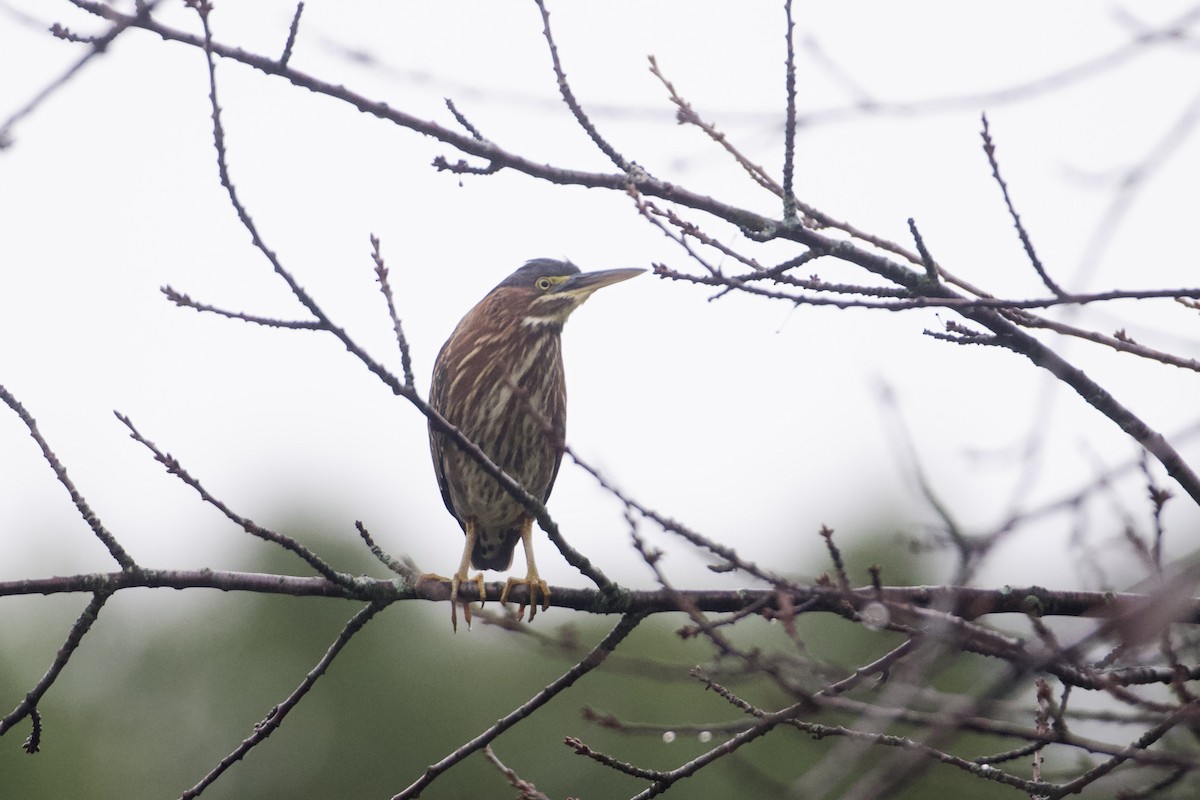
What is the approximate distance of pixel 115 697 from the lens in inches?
590

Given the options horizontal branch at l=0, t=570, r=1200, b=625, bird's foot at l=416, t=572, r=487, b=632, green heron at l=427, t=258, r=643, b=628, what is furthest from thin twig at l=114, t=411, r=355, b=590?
green heron at l=427, t=258, r=643, b=628

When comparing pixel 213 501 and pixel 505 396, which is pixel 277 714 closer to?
pixel 213 501

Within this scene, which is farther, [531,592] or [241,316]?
[531,592]

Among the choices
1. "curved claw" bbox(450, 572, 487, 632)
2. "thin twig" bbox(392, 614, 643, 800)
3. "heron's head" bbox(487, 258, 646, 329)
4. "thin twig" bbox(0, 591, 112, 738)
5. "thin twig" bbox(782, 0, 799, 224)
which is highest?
"heron's head" bbox(487, 258, 646, 329)

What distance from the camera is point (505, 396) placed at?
4.64 m

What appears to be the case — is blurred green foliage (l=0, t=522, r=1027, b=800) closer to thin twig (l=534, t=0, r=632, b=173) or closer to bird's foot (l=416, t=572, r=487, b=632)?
bird's foot (l=416, t=572, r=487, b=632)

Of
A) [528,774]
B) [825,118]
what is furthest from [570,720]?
[825,118]

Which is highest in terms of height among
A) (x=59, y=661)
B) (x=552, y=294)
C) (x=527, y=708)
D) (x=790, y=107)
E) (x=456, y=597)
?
(x=552, y=294)

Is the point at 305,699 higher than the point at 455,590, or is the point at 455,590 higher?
the point at 305,699

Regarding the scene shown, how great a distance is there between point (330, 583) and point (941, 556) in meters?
1.62

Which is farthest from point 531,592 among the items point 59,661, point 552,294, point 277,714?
point 552,294

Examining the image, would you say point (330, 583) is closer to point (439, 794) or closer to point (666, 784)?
point (666, 784)

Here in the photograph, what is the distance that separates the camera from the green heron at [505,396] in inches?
184

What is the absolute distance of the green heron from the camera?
15.4 ft
